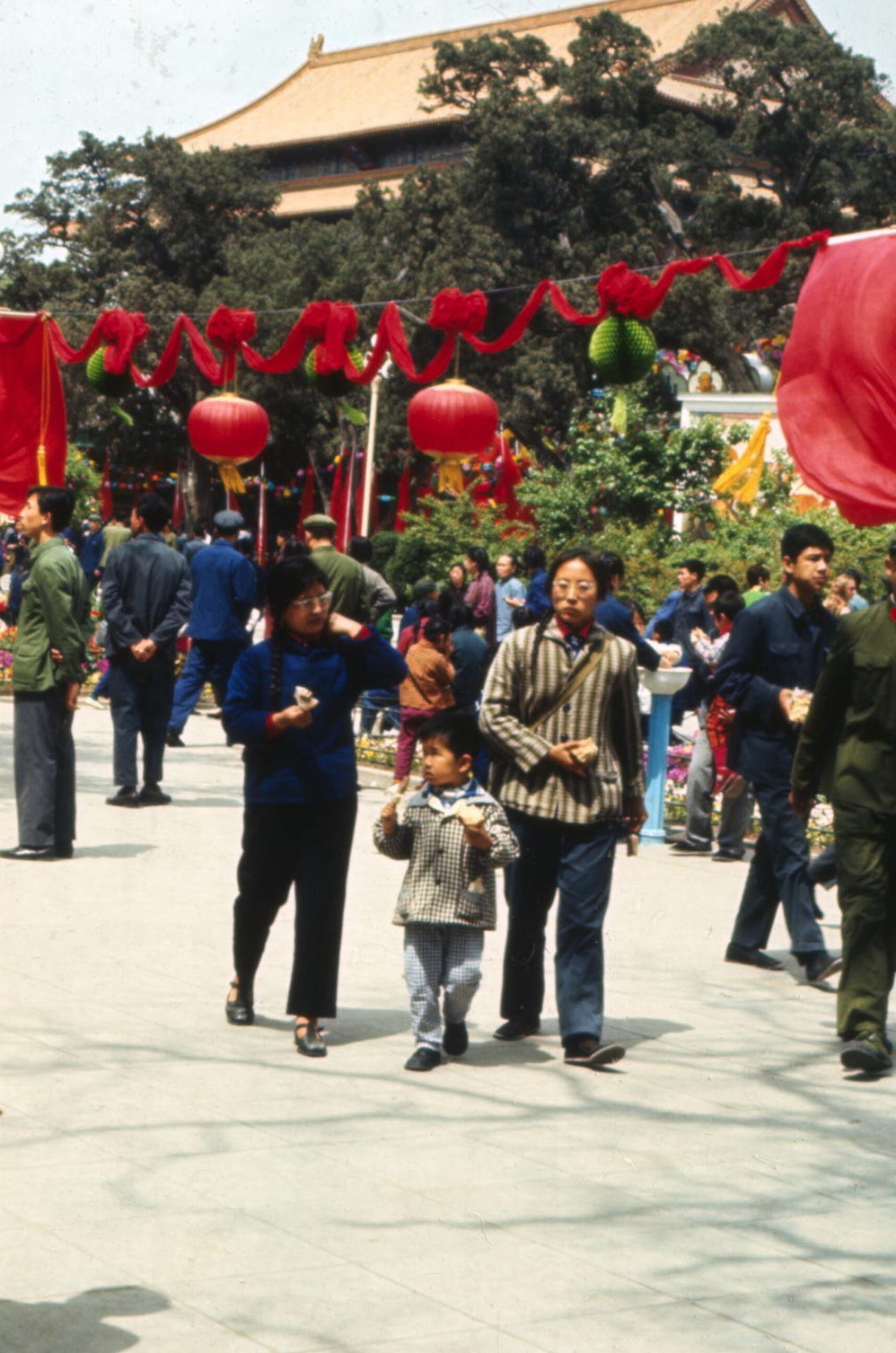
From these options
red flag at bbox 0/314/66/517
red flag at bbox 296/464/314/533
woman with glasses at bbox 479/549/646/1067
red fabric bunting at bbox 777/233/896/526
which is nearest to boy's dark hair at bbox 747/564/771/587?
red fabric bunting at bbox 777/233/896/526

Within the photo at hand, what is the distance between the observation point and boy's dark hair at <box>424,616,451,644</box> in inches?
429

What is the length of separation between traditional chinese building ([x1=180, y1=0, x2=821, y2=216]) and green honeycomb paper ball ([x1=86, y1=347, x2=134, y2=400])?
31.2 meters

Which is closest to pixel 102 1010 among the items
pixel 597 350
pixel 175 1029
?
pixel 175 1029

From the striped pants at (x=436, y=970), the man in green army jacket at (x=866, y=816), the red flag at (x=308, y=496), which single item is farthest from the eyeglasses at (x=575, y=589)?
the red flag at (x=308, y=496)

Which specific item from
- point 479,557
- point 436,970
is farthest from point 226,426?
point 436,970

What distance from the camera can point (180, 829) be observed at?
34.1 ft

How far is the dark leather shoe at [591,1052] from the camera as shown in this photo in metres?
5.93

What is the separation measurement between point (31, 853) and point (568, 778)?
154 inches

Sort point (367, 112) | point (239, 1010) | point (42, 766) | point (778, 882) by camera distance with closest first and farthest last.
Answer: point (239, 1010), point (778, 882), point (42, 766), point (367, 112)

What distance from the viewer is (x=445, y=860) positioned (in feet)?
19.5

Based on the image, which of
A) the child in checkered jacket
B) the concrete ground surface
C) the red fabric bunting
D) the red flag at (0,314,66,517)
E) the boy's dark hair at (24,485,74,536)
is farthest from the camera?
the red flag at (0,314,66,517)

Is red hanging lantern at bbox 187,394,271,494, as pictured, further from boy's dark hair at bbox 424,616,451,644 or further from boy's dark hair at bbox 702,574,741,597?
boy's dark hair at bbox 702,574,741,597

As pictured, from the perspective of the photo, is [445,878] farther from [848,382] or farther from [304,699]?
[848,382]

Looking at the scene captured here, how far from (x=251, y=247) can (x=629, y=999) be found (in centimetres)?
3872
